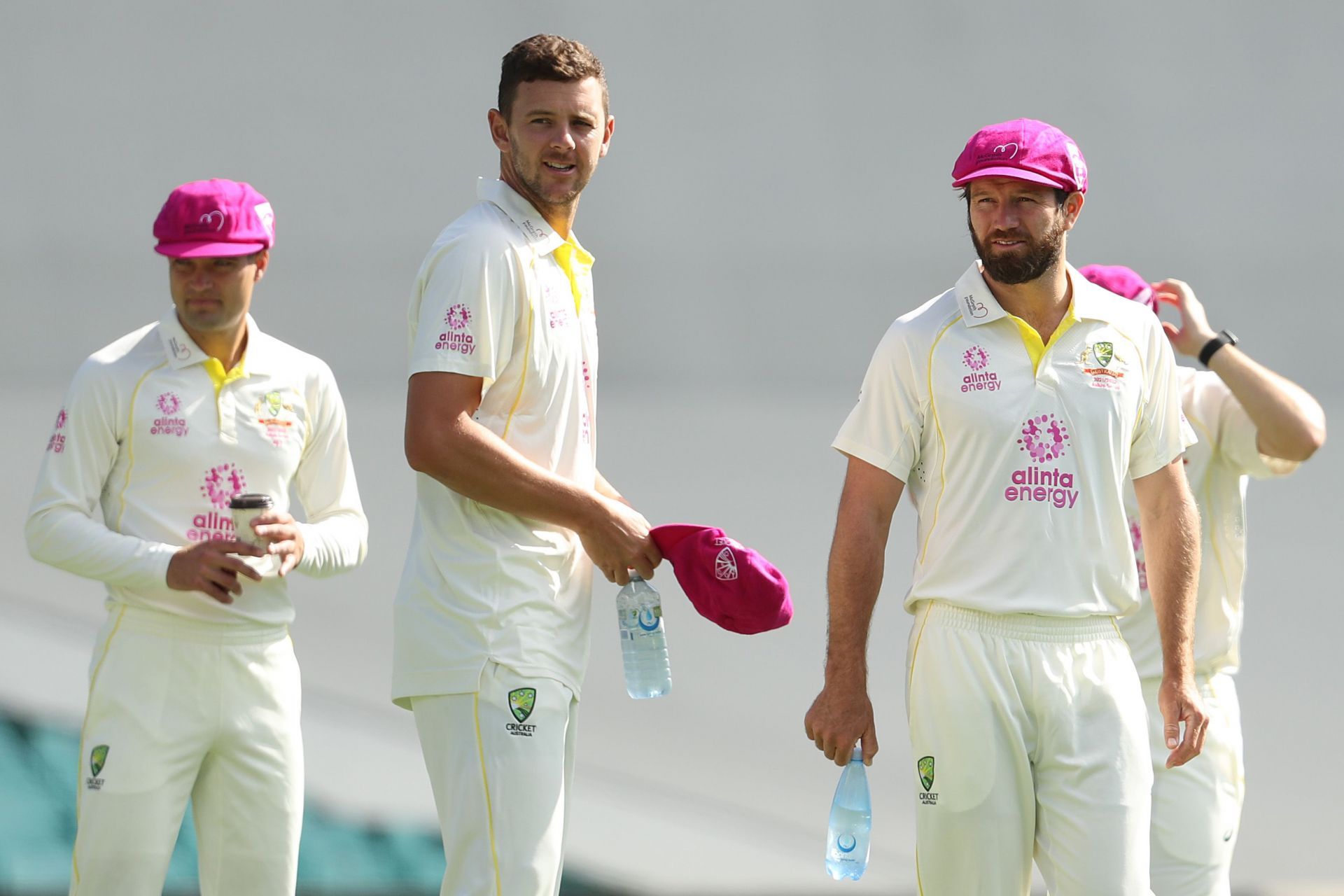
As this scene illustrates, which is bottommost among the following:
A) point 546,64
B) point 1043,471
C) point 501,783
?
point 501,783

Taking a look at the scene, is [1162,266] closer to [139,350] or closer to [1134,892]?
[1134,892]

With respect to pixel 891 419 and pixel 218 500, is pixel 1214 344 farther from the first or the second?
pixel 218 500

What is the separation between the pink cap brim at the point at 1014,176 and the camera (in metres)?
2.46

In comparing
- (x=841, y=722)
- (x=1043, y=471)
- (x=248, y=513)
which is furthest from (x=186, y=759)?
(x=1043, y=471)

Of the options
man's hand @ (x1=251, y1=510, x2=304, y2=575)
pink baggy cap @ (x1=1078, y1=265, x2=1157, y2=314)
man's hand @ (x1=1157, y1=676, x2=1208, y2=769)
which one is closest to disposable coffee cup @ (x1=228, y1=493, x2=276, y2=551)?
man's hand @ (x1=251, y1=510, x2=304, y2=575)

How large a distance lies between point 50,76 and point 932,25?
2.87 meters

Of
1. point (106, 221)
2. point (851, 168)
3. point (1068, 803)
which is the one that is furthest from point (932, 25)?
point (1068, 803)

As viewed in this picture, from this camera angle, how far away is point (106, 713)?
257 cm

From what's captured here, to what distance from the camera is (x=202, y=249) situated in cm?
268

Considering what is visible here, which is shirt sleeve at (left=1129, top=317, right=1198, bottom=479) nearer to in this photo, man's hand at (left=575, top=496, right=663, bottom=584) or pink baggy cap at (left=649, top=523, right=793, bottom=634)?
pink baggy cap at (left=649, top=523, right=793, bottom=634)

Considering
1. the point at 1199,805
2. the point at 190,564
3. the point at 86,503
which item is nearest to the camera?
the point at 190,564

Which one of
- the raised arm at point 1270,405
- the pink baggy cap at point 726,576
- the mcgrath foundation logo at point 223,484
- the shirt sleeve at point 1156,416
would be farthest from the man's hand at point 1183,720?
the mcgrath foundation logo at point 223,484

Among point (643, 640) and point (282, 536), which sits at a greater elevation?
point (282, 536)

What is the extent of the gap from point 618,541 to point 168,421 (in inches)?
34.2
